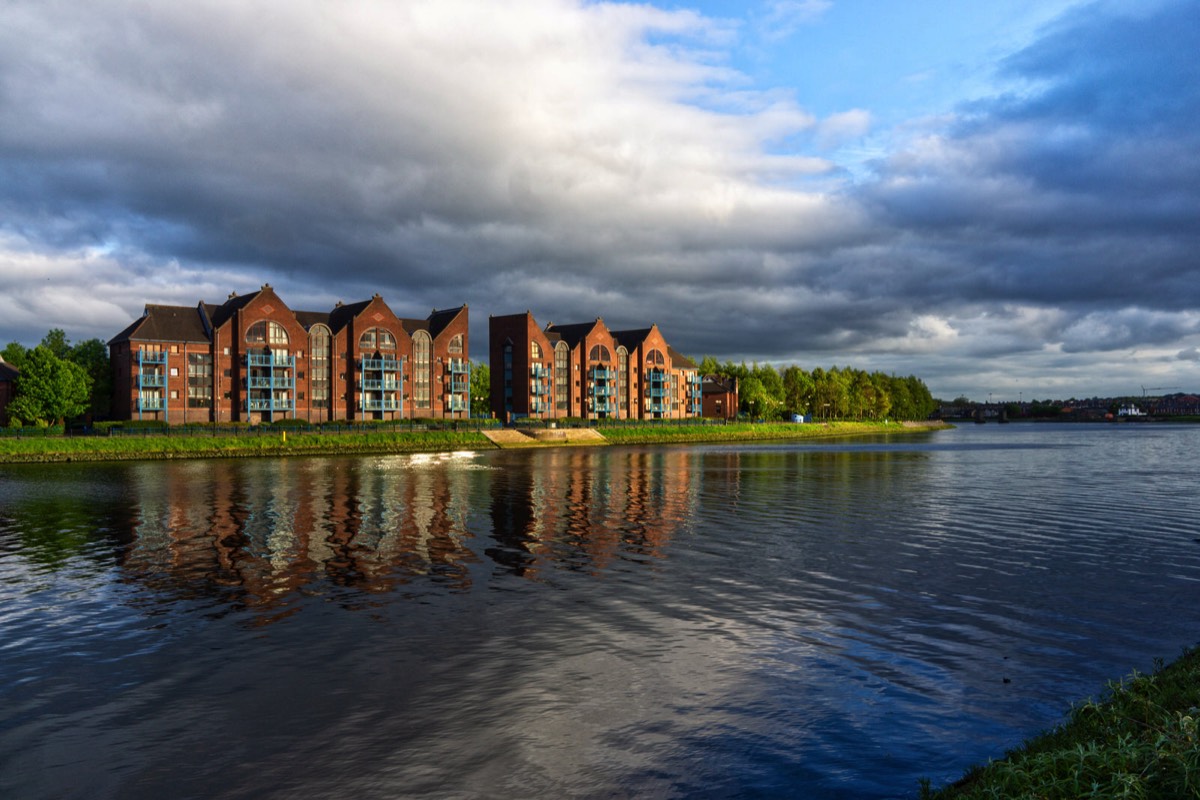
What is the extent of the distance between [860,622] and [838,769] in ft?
26.0

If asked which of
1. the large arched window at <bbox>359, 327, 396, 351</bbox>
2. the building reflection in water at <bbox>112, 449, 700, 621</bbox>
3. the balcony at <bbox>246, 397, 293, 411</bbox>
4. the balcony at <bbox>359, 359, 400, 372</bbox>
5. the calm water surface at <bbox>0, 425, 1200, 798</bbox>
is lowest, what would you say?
the calm water surface at <bbox>0, 425, 1200, 798</bbox>

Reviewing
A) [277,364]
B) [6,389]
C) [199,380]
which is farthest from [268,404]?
[6,389]

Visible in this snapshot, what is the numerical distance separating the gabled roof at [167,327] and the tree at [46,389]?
28.0 ft

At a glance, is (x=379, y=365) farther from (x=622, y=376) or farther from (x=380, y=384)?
(x=622, y=376)

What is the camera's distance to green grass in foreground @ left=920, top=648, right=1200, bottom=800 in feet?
26.3

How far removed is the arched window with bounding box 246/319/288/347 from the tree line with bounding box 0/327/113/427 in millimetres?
20583

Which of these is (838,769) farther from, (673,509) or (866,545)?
(673,509)

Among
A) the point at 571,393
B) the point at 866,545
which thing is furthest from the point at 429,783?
the point at 571,393

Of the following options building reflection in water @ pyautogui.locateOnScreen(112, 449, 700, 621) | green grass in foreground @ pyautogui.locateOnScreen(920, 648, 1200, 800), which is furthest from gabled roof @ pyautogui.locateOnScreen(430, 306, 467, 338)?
green grass in foreground @ pyautogui.locateOnScreen(920, 648, 1200, 800)

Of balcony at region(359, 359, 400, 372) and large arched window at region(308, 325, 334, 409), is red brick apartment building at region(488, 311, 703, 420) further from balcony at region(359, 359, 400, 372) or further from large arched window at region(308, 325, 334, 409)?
large arched window at region(308, 325, 334, 409)

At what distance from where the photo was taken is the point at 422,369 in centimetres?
13175

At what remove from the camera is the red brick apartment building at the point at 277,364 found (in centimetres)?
10699

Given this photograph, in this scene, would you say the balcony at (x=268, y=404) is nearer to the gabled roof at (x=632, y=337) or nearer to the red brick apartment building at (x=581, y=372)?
the red brick apartment building at (x=581, y=372)

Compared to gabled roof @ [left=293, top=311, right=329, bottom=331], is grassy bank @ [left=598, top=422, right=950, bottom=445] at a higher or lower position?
lower
